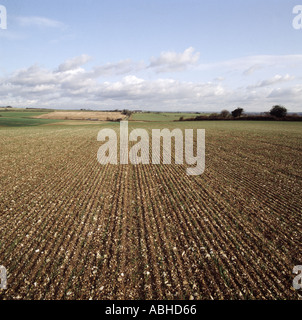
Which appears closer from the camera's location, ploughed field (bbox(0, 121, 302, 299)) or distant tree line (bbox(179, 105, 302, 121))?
ploughed field (bbox(0, 121, 302, 299))

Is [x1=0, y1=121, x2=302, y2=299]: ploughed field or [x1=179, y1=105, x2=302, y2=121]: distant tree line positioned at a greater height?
[x1=179, y1=105, x2=302, y2=121]: distant tree line

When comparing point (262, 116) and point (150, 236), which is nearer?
point (150, 236)

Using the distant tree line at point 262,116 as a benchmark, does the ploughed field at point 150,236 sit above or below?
below

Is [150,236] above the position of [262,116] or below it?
below

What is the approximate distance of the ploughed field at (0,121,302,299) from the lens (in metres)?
5.94

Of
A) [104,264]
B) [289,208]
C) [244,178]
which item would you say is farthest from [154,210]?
[244,178]

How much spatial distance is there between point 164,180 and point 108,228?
7.07 m

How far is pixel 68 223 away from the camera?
29.6 ft

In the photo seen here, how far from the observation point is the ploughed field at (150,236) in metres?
5.94

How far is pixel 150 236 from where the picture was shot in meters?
8.19

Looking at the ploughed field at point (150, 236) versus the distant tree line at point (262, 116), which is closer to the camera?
the ploughed field at point (150, 236)
